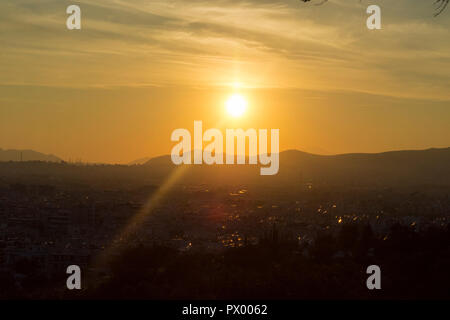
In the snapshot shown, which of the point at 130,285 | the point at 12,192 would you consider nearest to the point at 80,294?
the point at 130,285

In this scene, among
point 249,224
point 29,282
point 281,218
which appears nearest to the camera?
point 29,282

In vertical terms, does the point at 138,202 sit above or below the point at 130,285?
above

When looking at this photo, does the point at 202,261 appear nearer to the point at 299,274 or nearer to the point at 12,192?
the point at 299,274

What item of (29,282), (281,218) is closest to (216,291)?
(29,282)

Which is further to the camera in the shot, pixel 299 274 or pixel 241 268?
pixel 241 268

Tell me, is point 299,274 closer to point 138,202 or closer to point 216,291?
point 216,291

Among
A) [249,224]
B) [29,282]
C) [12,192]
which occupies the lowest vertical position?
[29,282]

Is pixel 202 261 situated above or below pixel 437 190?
below

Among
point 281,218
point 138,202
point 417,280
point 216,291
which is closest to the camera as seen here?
point 216,291

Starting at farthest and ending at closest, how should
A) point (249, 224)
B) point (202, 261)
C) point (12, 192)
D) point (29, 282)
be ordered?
1. point (12, 192)
2. point (249, 224)
3. point (29, 282)
4. point (202, 261)

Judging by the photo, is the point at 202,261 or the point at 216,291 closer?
the point at 216,291
